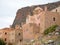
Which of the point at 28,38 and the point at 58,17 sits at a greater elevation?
the point at 58,17

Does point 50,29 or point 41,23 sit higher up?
point 41,23

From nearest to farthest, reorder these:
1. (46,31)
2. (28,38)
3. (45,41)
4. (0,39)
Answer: (45,41), (46,31), (28,38), (0,39)

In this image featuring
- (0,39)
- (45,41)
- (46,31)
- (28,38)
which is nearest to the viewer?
(45,41)

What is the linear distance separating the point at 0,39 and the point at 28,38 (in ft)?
49.5

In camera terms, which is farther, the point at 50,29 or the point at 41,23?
the point at 41,23

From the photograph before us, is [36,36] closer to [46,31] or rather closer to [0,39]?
[46,31]

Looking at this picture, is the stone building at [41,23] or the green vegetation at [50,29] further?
the stone building at [41,23]

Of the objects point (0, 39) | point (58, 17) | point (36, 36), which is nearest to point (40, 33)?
point (36, 36)

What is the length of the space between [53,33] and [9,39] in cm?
2698

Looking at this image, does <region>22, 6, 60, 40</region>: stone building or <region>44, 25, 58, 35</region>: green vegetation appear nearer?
<region>44, 25, 58, 35</region>: green vegetation

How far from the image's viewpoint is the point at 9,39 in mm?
77250

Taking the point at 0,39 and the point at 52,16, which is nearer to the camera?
the point at 52,16

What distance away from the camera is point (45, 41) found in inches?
2000

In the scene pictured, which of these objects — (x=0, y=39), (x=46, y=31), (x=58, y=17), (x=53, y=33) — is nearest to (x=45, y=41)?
(x=53, y=33)
